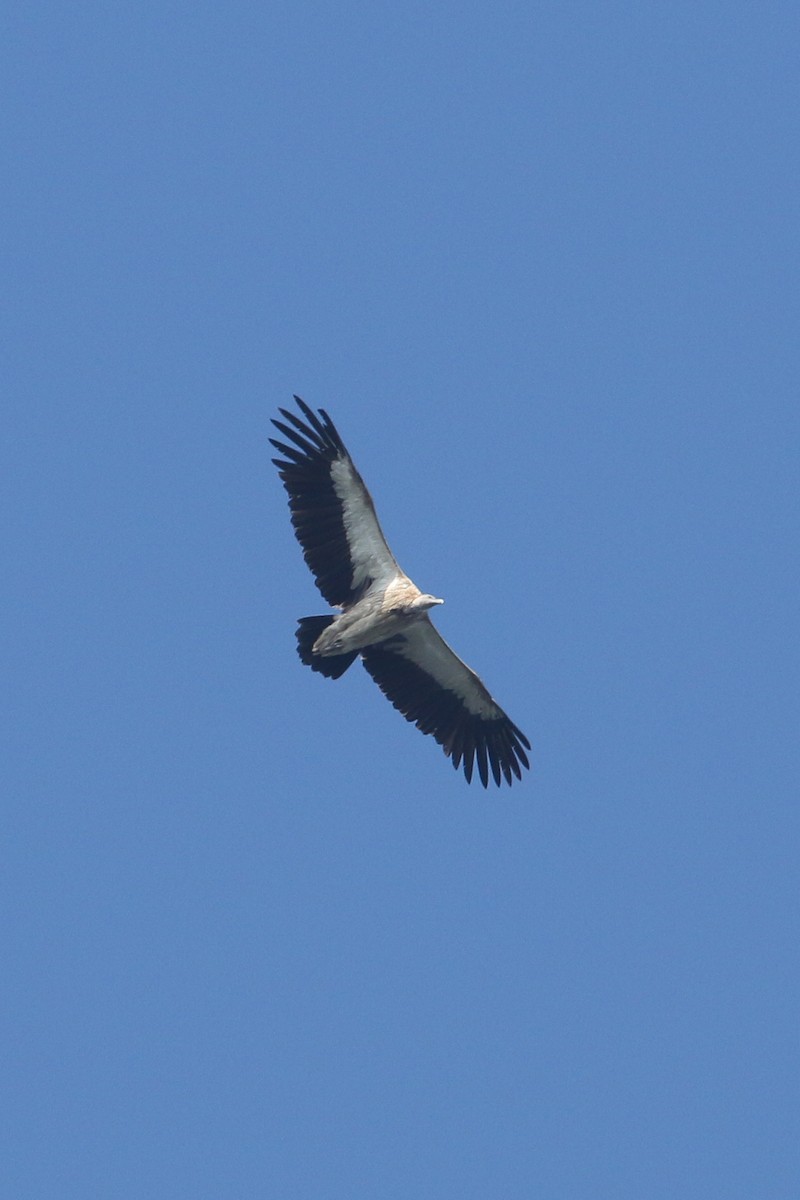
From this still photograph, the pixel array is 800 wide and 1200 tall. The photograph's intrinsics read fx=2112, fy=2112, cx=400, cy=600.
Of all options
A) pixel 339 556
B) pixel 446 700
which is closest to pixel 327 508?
pixel 339 556

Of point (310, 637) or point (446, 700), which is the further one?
point (446, 700)

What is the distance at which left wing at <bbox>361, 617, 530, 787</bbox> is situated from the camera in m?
32.6

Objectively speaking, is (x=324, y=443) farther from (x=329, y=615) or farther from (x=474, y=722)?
(x=474, y=722)

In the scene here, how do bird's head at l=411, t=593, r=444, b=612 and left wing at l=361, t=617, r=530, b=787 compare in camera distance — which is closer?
bird's head at l=411, t=593, r=444, b=612

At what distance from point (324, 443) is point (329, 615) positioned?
2552 millimetres

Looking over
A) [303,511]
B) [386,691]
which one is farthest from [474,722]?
[303,511]

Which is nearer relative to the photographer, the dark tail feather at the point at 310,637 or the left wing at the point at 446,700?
the dark tail feather at the point at 310,637

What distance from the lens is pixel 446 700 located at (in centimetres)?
3316

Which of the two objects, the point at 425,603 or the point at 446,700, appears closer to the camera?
the point at 425,603

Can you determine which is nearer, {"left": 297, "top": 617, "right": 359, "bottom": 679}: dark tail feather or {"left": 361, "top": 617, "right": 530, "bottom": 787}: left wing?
{"left": 297, "top": 617, "right": 359, "bottom": 679}: dark tail feather

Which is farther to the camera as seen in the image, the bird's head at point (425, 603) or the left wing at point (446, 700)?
the left wing at point (446, 700)

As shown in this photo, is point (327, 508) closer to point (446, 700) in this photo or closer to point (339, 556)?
point (339, 556)

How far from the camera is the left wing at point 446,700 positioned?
3256 cm

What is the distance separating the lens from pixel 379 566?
103ft
